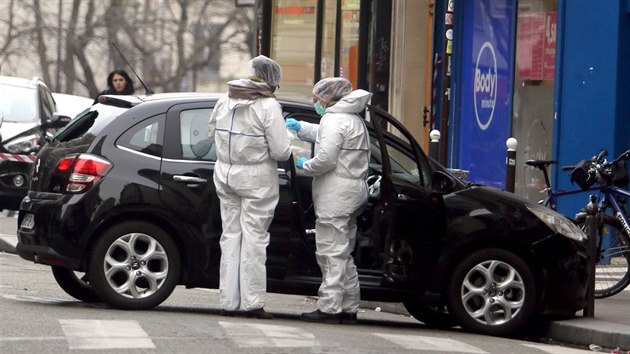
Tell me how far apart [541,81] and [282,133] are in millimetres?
7036

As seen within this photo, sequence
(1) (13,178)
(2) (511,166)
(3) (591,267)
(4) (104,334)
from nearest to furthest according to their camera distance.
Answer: (4) (104,334), (3) (591,267), (2) (511,166), (1) (13,178)

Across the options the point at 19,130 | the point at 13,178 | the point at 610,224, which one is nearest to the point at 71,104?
the point at 19,130

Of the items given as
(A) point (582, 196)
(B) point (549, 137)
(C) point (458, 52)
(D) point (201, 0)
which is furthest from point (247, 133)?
(D) point (201, 0)

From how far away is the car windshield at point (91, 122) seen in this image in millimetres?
11195

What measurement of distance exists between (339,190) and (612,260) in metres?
2.87

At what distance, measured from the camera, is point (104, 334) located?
31.0ft

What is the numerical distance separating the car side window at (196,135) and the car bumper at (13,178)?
9.80 meters

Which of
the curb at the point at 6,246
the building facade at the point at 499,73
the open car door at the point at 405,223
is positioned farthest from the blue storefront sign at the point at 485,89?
the open car door at the point at 405,223

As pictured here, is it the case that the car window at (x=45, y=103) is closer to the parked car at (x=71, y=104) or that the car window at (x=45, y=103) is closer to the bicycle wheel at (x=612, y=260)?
the parked car at (x=71, y=104)

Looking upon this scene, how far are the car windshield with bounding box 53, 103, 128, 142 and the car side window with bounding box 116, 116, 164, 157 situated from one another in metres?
0.18

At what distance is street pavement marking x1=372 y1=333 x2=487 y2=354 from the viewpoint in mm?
9641

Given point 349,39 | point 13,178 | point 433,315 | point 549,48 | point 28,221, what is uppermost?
point 349,39

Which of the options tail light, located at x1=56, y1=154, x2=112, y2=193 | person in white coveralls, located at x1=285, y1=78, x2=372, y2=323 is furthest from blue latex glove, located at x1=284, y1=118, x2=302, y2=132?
tail light, located at x1=56, y1=154, x2=112, y2=193

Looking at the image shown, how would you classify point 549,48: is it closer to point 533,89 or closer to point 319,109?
point 533,89
